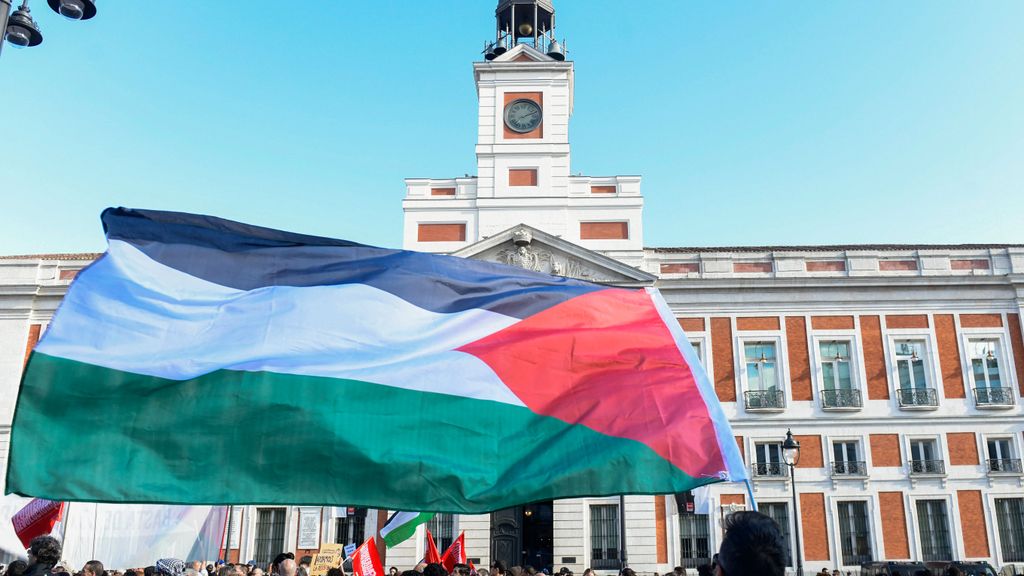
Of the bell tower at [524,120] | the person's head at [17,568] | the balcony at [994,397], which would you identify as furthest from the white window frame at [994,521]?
the person's head at [17,568]

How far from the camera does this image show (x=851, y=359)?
3466 cm

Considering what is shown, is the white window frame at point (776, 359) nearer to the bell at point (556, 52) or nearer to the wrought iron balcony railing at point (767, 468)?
the wrought iron balcony railing at point (767, 468)

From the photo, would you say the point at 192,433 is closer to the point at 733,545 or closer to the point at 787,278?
the point at 733,545

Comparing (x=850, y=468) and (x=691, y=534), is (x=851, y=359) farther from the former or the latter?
(x=691, y=534)

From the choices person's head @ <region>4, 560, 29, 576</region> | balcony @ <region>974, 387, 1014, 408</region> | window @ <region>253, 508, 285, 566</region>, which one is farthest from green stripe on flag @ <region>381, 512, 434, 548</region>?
balcony @ <region>974, 387, 1014, 408</region>

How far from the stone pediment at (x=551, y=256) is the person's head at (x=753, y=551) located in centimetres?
3068

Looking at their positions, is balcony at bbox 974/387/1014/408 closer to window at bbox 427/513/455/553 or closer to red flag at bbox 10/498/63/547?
window at bbox 427/513/455/553

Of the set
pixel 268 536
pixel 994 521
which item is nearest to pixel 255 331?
pixel 268 536

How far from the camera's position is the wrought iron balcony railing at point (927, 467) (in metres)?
33.0

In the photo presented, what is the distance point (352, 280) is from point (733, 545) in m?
5.10

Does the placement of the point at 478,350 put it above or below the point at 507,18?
below

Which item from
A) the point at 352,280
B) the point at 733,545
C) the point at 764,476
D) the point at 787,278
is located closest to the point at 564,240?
the point at 787,278

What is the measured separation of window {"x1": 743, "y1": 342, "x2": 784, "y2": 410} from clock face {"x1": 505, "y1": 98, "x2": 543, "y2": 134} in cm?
1309

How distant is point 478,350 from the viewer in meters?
7.63
